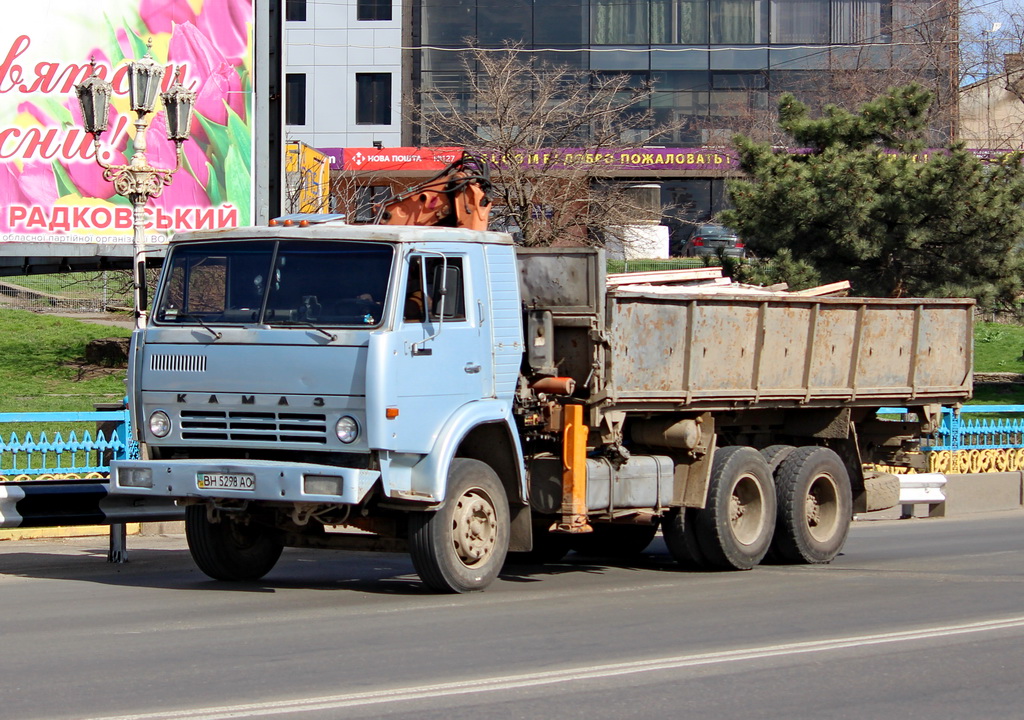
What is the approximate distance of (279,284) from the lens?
9398mm

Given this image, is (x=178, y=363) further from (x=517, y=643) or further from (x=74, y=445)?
(x=74, y=445)

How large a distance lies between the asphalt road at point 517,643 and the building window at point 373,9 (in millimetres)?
42525

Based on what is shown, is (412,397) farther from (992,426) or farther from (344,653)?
(992,426)

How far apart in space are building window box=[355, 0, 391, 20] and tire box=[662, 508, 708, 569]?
43.0 meters

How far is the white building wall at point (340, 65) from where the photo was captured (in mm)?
51719

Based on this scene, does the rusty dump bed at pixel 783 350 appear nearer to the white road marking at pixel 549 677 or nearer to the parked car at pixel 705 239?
the white road marking at pixel 549 677

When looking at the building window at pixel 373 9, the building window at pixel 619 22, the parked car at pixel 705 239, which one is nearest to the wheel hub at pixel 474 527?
the parked car at pixel 705 239

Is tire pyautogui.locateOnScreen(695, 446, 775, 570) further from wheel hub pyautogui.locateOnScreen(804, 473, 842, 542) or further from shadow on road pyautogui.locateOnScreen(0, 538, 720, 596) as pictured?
wheel hub pyautogui.locateOnScreen(804, 473, 842, 542)

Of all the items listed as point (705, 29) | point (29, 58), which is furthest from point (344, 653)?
point (705, 29)

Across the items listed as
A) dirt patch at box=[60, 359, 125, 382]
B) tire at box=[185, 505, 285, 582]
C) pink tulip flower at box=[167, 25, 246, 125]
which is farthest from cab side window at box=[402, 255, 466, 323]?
dirt patch at box=[60, 359, 125, 382]

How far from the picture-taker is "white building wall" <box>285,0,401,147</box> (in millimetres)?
51719

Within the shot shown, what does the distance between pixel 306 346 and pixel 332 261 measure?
0.66 m

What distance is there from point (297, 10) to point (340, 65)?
263 cm

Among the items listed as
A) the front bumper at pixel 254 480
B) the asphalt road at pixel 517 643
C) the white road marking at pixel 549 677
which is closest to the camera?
the white road marking at pixel 549 677
